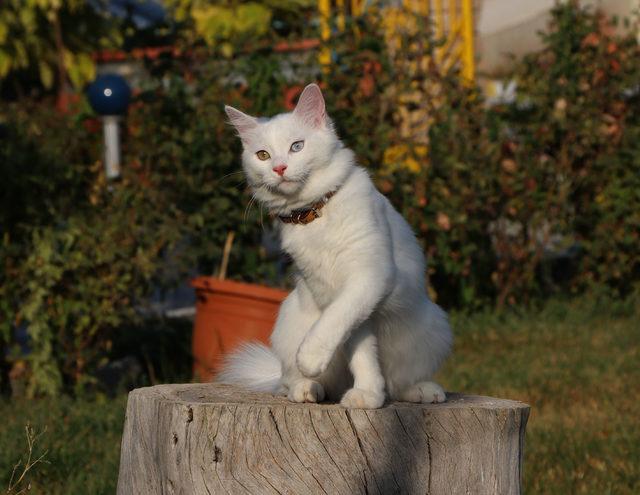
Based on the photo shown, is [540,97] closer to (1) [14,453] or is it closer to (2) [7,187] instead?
(2) [7,187]

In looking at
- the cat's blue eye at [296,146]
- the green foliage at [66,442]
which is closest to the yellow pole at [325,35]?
the green foliage at [66,442]

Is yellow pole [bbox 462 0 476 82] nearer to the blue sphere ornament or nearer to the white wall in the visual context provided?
the white wall

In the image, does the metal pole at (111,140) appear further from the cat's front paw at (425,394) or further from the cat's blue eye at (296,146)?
the cat's front paw at (425,394)

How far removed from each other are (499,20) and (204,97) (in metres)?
5.27

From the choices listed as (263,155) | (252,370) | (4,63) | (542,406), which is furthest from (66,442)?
(4,63)

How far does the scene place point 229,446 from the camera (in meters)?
2.60

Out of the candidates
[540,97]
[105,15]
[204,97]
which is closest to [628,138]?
[540,97]

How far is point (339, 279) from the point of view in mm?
2820

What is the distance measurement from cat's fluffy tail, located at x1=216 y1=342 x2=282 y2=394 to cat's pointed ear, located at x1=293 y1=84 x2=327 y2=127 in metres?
0.75

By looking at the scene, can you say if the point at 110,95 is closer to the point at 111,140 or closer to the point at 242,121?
the point at 111,140

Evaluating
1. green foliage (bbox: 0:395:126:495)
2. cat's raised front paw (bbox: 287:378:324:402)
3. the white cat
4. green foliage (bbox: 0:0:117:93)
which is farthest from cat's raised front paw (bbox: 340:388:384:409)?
green foliage (bbox: 0:0:117:93)

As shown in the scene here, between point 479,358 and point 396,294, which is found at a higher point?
point 396,294

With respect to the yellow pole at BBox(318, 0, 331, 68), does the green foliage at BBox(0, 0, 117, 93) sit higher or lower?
lower

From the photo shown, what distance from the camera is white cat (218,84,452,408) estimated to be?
2.72 m
